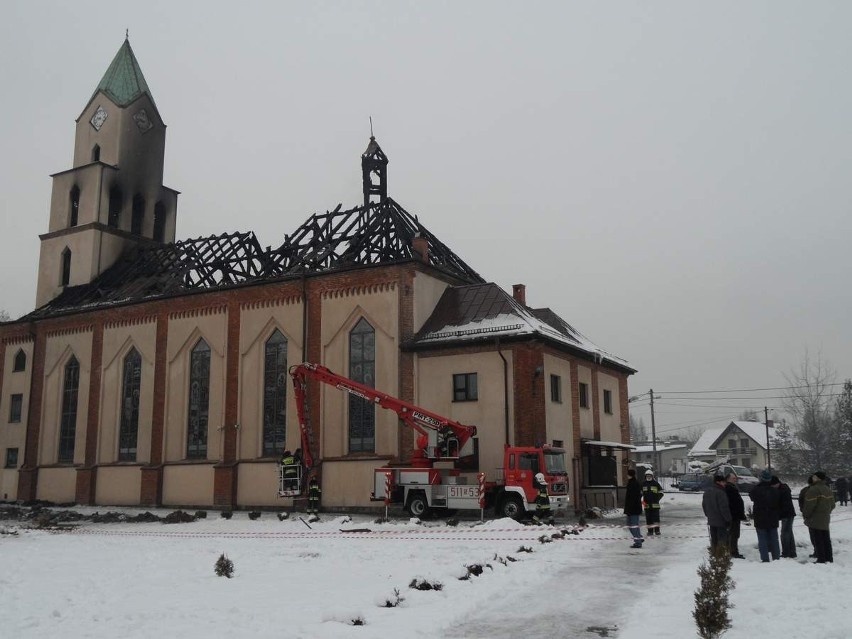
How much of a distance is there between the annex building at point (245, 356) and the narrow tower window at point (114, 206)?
17 cm

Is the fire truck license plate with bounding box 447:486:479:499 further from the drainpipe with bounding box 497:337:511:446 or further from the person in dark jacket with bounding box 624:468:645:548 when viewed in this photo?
the person in dark jacket with bounding box 624:468:645:548

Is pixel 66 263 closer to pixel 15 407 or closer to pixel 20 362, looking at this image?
pixel 20 362

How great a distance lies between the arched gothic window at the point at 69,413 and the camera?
36875mm

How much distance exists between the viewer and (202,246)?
36594 mm

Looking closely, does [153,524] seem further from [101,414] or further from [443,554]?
[443,554]

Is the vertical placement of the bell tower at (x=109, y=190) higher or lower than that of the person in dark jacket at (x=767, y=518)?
higher

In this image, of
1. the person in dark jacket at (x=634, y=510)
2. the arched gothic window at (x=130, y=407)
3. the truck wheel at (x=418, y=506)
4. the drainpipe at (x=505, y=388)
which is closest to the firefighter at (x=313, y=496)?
the truck wheel at (x=418, y=506)

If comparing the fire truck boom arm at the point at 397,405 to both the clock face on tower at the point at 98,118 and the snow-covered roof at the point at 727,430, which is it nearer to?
the clock face on tower at the point at 98,118

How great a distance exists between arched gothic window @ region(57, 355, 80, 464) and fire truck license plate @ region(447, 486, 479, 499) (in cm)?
2035

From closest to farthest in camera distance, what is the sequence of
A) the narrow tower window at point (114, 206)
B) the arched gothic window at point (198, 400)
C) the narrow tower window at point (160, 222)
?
the arched gothic window at point (198, 400) → the narrow tower window at point (114, 206) → the narrow tower window at point (160, 222)

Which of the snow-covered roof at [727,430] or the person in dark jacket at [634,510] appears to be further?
the snow-covered roof at [727,430]

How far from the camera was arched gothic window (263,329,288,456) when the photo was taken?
30750 mm

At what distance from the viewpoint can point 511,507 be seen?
78.5 feet

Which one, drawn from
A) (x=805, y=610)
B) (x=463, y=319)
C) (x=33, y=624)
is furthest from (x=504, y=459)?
(x=33, y=624)
